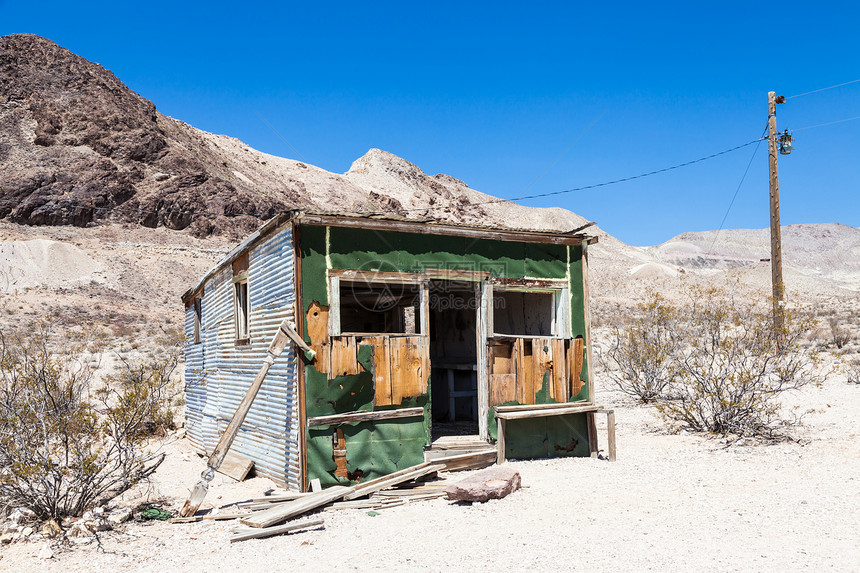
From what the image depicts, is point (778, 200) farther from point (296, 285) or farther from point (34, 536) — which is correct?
point (34, 536)

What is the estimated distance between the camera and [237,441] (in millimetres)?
9758

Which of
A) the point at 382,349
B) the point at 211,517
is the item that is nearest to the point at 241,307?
the point at 382,349

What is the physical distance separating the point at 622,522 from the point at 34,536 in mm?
5917

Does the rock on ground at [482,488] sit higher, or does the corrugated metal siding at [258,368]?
the corrugated metal siding at [258,368]

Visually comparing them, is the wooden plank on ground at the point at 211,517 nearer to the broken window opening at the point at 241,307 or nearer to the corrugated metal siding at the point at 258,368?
the corrugated metal siding at the point at 258,368

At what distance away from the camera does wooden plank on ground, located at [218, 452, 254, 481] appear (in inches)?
351

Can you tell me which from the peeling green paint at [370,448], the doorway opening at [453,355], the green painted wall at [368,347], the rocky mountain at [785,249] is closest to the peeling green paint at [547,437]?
the green painted wall at [368,347]

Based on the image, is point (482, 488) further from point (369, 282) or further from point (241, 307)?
point (241, 307)

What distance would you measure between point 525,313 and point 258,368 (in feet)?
15.1

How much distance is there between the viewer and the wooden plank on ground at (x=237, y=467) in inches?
351

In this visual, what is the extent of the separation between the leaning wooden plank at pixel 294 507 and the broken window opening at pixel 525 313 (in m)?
4.26

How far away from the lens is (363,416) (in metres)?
8.22

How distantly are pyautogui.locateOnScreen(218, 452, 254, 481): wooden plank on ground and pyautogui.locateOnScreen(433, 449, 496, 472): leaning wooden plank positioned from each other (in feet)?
8.71

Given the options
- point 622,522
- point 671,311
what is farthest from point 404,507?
point 671,311
